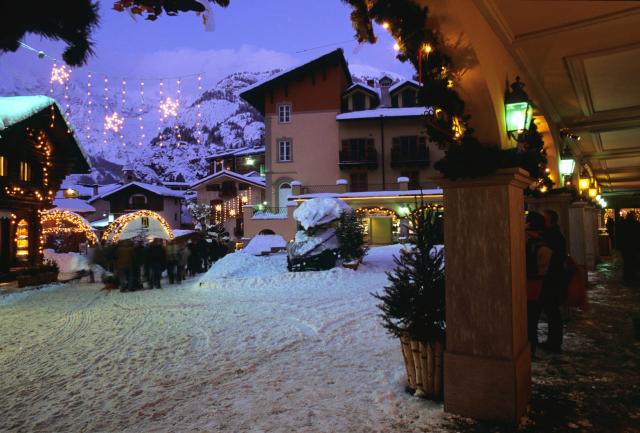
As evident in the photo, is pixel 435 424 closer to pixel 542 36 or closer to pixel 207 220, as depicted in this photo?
pixel 542 36

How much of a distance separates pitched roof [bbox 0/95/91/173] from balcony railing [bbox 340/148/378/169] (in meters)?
18.4

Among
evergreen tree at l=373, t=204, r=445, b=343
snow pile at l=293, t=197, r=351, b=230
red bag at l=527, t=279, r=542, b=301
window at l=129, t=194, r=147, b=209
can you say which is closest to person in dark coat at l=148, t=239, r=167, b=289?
snow pile at l=293, t=197, r=351, b=230

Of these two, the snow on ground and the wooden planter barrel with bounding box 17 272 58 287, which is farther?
the wooden planter barrel with bounding box 17 272 58 287

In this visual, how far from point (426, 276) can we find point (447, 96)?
1908 mm

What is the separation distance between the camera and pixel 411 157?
33.6 meters

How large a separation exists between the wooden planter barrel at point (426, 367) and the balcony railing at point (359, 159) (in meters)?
29.7

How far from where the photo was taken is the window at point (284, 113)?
35156 millimetres

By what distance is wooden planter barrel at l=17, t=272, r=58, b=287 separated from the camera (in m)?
15.9

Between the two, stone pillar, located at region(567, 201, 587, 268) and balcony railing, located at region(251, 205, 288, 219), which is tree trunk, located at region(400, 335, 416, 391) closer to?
stone pillar, located at region(567, 201, 587, 268)

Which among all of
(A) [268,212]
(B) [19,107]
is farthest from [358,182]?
(B) [19,107]

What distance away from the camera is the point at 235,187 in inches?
1683

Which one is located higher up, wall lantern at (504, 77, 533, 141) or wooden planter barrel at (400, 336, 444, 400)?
wall lantern at (504, 77, 533, 141)

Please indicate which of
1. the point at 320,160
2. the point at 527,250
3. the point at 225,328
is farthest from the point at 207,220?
the point at 527,250

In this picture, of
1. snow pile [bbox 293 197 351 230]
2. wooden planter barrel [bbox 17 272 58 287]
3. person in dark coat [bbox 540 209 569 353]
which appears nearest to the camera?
person in dark coat [bbox 540 209 569 353]
